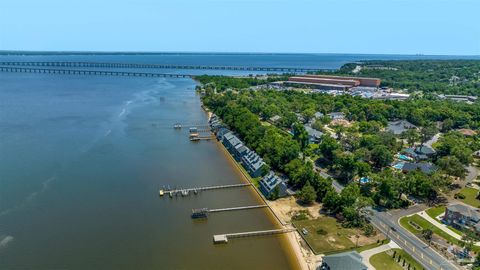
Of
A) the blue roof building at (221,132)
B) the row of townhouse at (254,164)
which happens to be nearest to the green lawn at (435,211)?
the row of townhouse at (254,164)

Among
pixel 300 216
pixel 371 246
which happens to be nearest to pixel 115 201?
pixel 300 216

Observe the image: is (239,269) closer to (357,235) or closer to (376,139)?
(357,235)

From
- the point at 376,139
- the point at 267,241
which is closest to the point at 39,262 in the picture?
the point at 267,241

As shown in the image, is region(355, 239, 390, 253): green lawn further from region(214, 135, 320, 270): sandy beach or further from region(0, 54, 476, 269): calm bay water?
region(0, 54, 476, 269): calm bay water

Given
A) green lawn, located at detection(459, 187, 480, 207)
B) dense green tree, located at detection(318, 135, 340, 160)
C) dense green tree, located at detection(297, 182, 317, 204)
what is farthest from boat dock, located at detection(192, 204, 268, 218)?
green lawn, located at detection(459, 187, 480, 207)

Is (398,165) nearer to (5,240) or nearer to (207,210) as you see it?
(207,210)

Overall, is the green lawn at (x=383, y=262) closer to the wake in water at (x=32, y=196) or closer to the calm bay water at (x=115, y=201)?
the calm bay water at (x=115, y=201)
